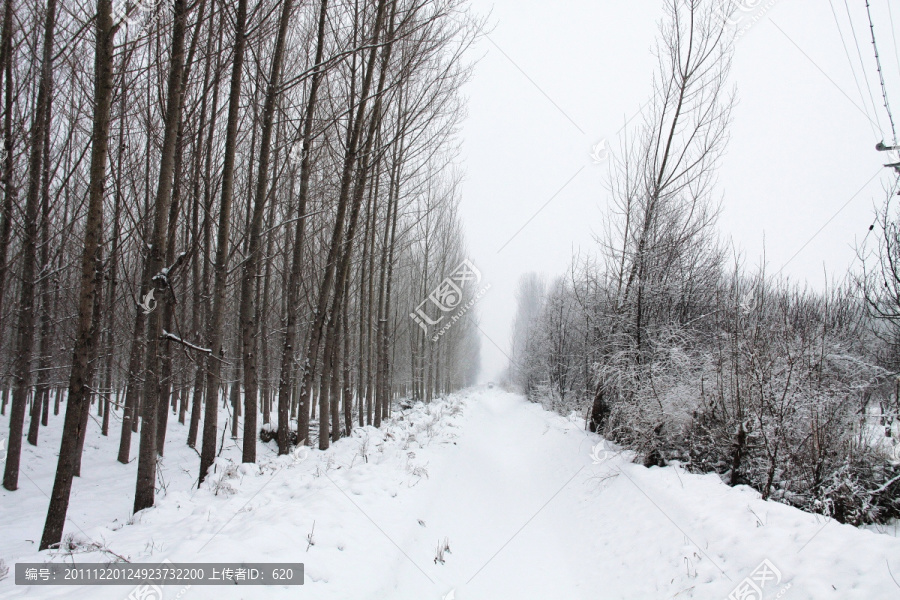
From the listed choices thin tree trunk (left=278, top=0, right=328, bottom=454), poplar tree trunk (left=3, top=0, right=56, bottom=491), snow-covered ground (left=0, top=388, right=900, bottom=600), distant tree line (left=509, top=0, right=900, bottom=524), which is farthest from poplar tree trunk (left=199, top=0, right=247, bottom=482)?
distant tree line (left=509, top=0, right=900, bottom=524)

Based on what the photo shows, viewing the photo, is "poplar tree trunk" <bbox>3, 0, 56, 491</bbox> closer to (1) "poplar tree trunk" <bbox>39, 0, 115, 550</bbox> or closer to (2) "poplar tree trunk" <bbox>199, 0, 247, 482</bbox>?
(2) "poplar tree trunk" <bbox>199, 0, 247, 482</bbox>

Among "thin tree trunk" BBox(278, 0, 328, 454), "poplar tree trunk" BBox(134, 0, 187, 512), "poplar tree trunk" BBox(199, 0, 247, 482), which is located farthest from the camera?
"thin tree trunk" BBox(278, 0, 328, 454)

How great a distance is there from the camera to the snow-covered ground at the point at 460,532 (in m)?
3.20

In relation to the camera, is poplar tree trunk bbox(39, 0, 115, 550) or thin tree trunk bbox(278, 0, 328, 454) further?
thin tree trunk bbox(278, 0, 328, 454)

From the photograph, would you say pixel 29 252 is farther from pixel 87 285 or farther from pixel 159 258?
pixel 87 285

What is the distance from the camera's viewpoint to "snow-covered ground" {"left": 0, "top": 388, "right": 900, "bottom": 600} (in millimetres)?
3203

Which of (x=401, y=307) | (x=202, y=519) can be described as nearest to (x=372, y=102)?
(x=202, y=519)

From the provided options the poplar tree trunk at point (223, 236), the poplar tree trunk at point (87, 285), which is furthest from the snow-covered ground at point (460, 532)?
the poplar tree trunk at point (223, 236)

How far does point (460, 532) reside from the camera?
523 centimetres

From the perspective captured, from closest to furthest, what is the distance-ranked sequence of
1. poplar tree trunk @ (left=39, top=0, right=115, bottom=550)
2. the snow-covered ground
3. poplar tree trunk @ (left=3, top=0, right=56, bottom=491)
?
the snow-covered ground, poplar tree trunk @ (left=39, top=0, right=115, bottom=550), poplar tree trunk @ (left=3, top=0, right=56, bottom=491)

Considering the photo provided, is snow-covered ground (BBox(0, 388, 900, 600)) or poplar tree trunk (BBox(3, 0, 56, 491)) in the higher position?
poplar tree trunk (BBox(3, 0, 56, 491))

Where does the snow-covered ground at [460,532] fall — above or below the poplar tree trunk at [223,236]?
below

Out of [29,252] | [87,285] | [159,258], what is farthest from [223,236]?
[29,252]

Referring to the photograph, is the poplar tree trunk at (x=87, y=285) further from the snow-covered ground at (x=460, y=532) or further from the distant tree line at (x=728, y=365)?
the distant tree line at (x=728, y=365)
